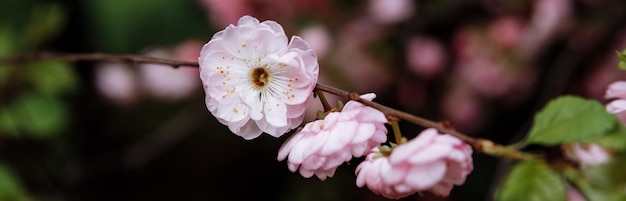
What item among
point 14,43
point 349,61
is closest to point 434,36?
point 349,61

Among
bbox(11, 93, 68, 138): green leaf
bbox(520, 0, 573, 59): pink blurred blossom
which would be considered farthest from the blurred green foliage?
bbox(520, 0, 573, 59): pink blurred blossom

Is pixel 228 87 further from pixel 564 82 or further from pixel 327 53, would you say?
pixel 564 82

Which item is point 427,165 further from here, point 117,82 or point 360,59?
point 117,82

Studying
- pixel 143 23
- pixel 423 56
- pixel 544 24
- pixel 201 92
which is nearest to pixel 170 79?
pixel 201 92

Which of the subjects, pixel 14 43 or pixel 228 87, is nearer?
pixel 228 87

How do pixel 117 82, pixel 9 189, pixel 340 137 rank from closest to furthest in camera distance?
pixel 340 137
pixel 9 189
pixel 117 82

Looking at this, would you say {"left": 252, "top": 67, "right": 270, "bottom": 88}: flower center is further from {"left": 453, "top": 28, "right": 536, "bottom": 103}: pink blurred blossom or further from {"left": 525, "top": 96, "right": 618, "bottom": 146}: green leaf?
{"left": 453, "top": 28, "right": 536, "bottom": 103}: pink blurred blossom
